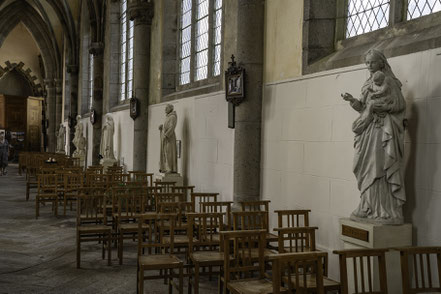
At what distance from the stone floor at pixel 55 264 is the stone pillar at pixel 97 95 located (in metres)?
9.37

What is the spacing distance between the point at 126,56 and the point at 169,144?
306 inches

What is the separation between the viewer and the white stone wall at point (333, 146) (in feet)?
14.3

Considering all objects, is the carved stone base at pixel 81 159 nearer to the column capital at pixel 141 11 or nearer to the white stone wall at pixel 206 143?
the column capital at pixel 141 11

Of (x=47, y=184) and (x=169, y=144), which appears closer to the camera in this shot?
(x=169, y=144)

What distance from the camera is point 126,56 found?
16.7m

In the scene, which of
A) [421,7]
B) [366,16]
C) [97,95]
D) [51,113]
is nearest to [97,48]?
[97,95]

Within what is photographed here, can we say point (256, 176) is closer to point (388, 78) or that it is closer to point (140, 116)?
point (388, 78)

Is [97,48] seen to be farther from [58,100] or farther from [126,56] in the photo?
[58,100]

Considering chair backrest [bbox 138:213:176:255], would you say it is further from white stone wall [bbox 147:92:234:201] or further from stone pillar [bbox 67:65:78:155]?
stone pillar [bbox 67:65:78:155]

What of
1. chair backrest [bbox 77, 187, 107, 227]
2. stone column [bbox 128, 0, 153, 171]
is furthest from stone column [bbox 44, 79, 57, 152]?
chair backrest [bbox 77, 187, 107, 227]

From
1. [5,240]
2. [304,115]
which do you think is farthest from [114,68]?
[304,115]

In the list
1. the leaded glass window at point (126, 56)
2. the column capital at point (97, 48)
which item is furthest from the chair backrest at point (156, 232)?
the column capital at point (97, 48)

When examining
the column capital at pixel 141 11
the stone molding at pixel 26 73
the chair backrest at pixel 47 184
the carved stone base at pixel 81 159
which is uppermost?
the stone molding at pixel 26 73

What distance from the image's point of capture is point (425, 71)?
4449 millimetres
